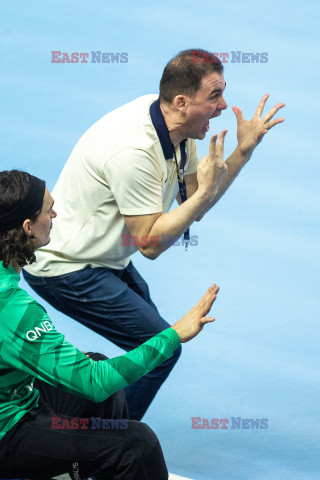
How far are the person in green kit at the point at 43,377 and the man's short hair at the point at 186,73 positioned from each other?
0.80 metres

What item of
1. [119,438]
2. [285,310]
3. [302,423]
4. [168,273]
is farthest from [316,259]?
[119,438]

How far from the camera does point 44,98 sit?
21.1ft

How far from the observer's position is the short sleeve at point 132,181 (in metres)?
2.82

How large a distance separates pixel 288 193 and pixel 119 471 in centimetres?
358

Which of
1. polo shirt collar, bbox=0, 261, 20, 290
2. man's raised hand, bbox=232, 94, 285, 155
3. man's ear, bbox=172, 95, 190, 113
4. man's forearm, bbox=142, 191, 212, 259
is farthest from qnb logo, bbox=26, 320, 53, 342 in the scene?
man's raised hand, bbox=232, 94, 285, 155

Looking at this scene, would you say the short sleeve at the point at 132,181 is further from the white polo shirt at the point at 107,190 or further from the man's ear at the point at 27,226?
the man's ear at the point at 27,226

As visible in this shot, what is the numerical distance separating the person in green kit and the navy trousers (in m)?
0.63

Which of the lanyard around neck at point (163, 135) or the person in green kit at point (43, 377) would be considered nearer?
the person in green kit at point (43, 377)

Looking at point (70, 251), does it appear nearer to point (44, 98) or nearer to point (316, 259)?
point (316, 259)

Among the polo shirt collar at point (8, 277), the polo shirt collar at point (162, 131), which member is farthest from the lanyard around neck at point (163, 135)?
the polo shirt collar at point (8, 277)

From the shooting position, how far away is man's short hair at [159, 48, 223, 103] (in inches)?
117

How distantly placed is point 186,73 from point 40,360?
1.21 metres

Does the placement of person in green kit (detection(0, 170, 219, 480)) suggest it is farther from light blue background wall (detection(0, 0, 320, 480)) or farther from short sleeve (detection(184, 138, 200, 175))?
light blue background wall (detection(0, 0, 320, 480))

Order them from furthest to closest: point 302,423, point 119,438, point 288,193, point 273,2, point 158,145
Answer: point 273,2 → point 288,193 → point 302,423 → point 158,145 → point 119,438
